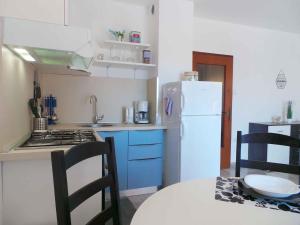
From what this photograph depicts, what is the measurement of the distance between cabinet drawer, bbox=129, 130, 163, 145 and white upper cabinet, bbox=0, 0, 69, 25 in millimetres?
1666

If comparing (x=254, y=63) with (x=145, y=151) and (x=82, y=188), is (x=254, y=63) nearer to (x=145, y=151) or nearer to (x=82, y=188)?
(x=145, y=151)

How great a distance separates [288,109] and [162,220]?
14.5 ft

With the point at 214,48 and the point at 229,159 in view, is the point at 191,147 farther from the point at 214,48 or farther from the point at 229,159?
the point at 214,48

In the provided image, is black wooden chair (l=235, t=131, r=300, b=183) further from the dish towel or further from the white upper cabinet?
the dish towel

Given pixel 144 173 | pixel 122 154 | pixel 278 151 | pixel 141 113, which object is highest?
pixel 141 113

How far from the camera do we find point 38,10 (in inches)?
54.5

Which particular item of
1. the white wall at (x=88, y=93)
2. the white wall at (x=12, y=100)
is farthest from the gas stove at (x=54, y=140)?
the white wall at (x=88, y=93)

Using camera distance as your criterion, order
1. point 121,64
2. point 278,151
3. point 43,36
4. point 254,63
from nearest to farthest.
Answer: point 43,36 → point 121,64 → point 278,151 → point 254,63

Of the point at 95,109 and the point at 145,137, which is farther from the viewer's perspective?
the point at 95,109

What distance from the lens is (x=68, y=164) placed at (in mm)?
879

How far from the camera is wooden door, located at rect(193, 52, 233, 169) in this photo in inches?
154

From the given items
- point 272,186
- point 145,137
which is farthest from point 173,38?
point 272,186

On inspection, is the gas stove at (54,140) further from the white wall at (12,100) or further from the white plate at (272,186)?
the white plate at (272,186)

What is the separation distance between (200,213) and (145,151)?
204cm
